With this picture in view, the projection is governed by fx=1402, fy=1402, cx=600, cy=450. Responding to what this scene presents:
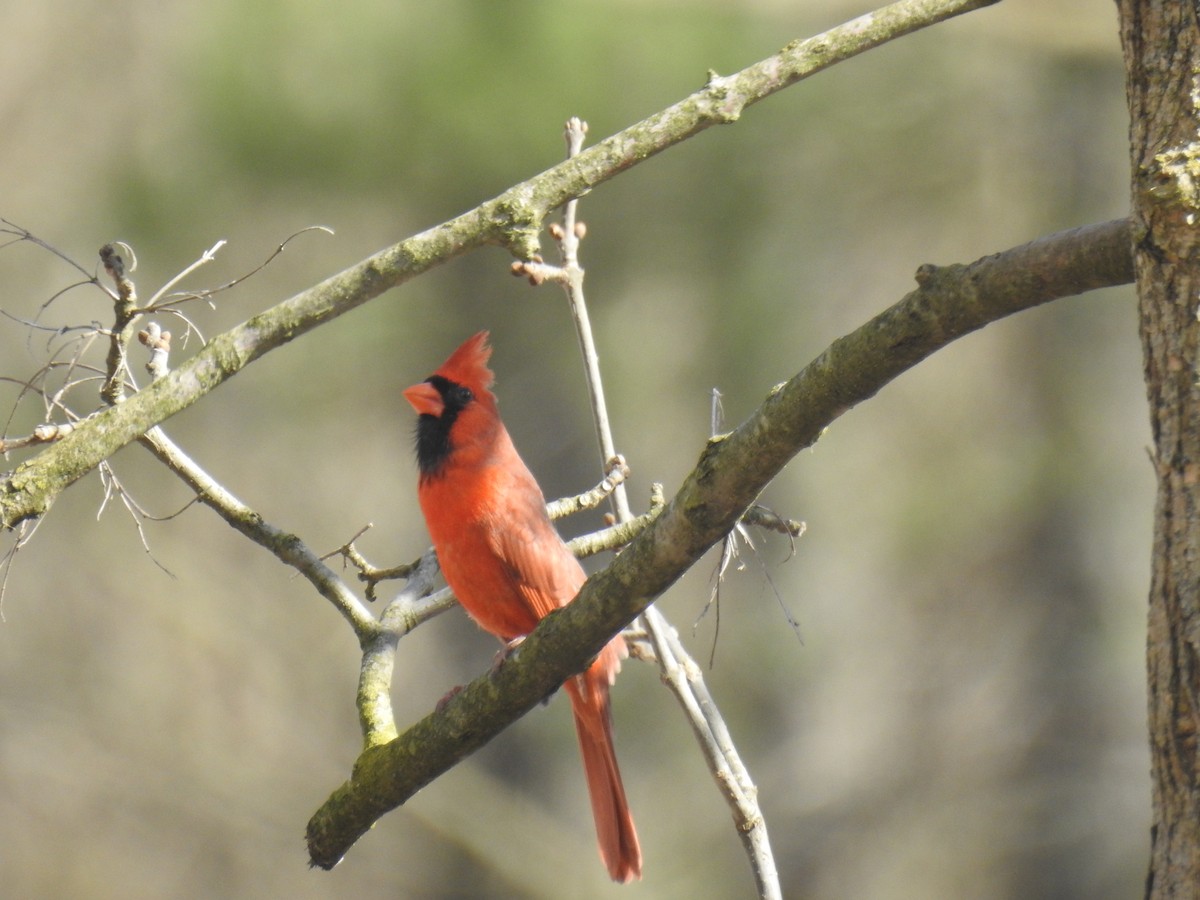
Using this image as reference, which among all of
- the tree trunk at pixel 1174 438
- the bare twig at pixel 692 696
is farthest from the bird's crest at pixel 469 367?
the tree trunk at pixel 1174 438

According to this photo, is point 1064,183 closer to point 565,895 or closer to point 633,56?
point 633,56

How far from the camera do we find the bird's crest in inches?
121

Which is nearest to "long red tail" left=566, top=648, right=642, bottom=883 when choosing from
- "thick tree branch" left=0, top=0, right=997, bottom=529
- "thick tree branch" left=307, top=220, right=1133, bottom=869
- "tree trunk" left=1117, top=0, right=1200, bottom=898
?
"thick tree branch" left=307, top=220, right=1133, bottom=869

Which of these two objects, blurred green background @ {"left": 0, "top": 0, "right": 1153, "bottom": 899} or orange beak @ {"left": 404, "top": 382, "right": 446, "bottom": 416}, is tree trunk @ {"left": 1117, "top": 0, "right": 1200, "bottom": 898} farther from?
blurred green background @ {"left": 0, "top": 0, "right": 1153, "bottom": 899}

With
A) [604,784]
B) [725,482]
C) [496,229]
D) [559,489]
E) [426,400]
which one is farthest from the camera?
[559,489]

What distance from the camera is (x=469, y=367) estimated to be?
3.09 meters

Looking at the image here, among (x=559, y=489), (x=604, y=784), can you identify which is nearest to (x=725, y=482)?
(x=604, y=784)

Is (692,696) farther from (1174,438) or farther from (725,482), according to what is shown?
(1174,438)

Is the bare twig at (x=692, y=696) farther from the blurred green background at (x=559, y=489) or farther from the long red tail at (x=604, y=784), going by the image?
the blurred green background at (x=559, y=489)

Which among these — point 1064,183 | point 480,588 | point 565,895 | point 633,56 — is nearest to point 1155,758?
point 480,588

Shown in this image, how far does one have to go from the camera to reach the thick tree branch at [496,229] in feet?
6.03

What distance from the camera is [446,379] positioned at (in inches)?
122

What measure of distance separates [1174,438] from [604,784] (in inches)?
71.0

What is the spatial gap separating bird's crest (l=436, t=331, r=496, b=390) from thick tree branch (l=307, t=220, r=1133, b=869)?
1.19 m
